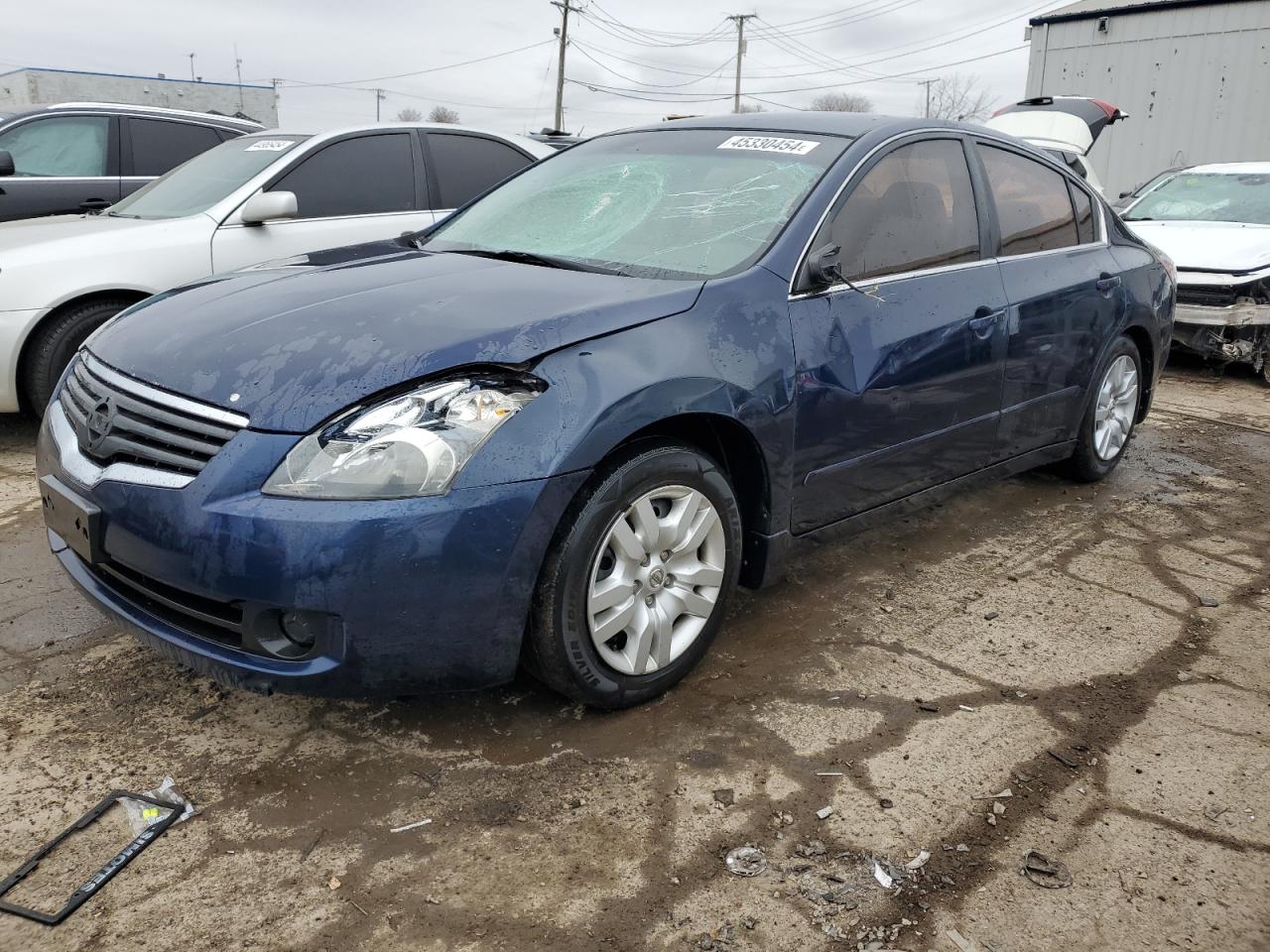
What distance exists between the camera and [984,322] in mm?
3623

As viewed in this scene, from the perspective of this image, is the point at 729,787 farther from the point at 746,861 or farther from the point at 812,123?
the point at 812,123

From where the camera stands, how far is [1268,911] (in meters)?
2.10

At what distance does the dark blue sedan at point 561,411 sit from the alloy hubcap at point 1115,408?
3.15 ft

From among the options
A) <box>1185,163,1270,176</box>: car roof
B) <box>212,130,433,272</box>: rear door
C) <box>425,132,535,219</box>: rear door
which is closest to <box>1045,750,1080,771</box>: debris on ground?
<box>212,130,433,272</box>: rear door

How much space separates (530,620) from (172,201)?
4.14 metres

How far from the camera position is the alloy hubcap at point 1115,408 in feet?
15.3

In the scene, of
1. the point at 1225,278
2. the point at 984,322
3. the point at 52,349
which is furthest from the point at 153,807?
the point at 1225,278

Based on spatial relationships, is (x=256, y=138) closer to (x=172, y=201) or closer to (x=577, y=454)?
(x=172, y=201)

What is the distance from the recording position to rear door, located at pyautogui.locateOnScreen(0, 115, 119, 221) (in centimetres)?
675

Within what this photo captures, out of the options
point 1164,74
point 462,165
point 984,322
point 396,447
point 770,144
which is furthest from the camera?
point 1164,74

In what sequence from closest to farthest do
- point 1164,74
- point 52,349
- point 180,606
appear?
point 180,606, point 52,349, point 1164,74

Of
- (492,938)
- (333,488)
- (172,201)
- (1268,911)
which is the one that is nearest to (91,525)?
(333,488)

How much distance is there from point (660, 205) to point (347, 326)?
123 centimetres

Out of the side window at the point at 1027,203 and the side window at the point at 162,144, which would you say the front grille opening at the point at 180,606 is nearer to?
the side window at the point at 1027,203
